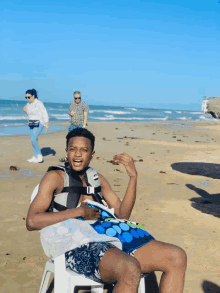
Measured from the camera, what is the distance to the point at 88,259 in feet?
6.32

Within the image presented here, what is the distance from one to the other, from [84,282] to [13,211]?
3133mm

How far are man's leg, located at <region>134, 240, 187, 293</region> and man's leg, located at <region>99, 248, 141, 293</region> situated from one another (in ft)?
0.87

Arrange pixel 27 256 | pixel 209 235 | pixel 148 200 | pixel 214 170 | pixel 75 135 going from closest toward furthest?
pixel 75 135
pixel 27 256
pixel 209 235
pixel 148 200
pixel 214 170

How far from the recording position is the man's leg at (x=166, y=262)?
1943mm

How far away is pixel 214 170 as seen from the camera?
8492 mm

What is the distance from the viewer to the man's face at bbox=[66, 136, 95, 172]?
251 centimetres

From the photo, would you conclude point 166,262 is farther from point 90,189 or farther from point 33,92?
point 33,92

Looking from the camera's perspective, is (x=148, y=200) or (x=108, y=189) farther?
(x=148, y=200)

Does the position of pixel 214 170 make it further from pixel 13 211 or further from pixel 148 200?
pixel 13 211

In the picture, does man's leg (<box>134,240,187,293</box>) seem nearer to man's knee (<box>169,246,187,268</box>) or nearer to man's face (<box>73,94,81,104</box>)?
man's knee (<box>169,246,187,268</box>)

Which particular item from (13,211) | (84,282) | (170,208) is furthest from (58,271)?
(170,208)

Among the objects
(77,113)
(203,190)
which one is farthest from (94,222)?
(77,113)

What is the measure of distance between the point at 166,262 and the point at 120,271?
40 centimetres

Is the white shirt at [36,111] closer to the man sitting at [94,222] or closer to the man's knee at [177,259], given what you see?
the man sitting at [94,222]
